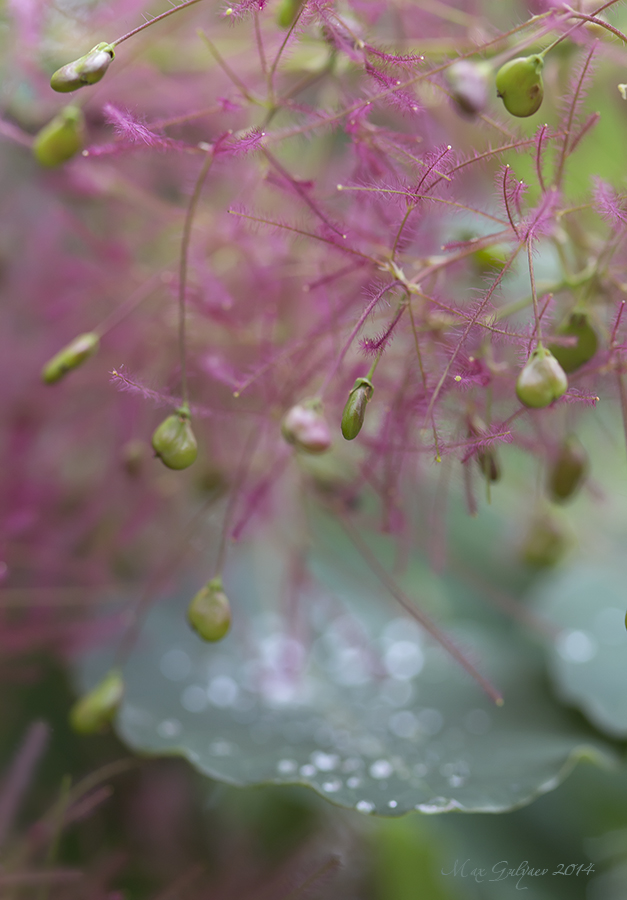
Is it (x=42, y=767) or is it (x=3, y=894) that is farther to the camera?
(x=42, y=767)

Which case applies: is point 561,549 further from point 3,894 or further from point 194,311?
point 3,894

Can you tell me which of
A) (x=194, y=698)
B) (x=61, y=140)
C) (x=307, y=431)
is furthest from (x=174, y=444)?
(x=194, y=698)

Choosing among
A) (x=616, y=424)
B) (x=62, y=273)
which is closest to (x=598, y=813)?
(x=616, y=424)

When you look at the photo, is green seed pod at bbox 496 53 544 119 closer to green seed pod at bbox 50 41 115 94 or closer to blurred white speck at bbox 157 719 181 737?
green seed pod at bbox 50 41 115 94

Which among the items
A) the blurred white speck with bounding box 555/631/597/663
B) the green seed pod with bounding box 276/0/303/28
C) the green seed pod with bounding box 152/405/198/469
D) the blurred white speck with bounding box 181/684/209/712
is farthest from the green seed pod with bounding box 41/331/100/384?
the blurred white speck with bounding box 555/631/597/663

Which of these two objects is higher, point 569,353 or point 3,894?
point 569,353
